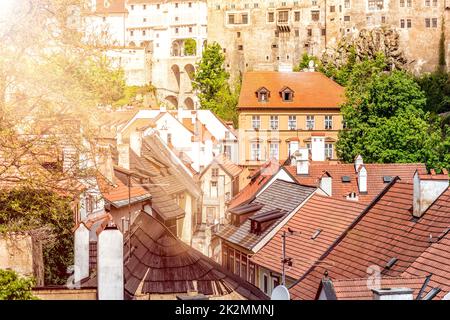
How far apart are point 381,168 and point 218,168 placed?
7.83ft

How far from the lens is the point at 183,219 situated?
245 inches

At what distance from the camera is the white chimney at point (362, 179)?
9.33m

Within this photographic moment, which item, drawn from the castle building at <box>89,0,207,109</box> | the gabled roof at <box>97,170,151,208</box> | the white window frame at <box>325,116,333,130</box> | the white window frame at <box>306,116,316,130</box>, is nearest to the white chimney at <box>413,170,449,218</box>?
the gabled roof at <box>97,170,151,208</box>

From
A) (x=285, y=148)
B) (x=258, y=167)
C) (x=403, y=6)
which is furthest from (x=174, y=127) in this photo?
(x=403, y=6)

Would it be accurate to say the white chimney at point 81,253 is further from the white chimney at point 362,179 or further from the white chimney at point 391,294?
the white chimney at point 362,179

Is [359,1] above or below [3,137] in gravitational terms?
above

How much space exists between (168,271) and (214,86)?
1870 cm

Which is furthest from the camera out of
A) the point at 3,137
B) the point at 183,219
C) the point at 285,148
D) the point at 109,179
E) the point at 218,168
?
the point at 285,148

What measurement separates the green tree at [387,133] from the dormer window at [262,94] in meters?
1.25

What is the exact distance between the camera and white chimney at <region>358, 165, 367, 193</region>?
367 inches

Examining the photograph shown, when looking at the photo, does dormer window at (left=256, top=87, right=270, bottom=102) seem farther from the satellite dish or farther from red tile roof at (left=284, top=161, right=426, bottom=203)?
the satellite dish

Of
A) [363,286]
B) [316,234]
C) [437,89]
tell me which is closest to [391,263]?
[363,286]

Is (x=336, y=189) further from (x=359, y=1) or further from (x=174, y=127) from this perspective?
(x=359, y=1)

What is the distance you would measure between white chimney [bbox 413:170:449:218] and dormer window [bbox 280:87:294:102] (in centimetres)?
782
